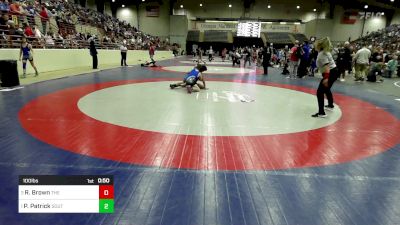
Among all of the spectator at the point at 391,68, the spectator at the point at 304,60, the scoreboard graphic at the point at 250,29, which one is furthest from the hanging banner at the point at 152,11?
the spectator at the point at 391,68

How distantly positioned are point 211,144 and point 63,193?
7.67 ft

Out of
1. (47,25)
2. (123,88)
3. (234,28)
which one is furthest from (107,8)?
(123,88)

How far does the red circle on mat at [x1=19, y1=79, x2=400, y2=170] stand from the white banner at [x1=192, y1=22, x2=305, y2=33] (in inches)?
1628

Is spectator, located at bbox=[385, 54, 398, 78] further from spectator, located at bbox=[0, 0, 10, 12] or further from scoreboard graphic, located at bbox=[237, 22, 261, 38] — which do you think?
scoreboard graphic, located at bbox=[237, 22, 261, 38]

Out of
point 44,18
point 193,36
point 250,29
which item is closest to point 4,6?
point 44,18

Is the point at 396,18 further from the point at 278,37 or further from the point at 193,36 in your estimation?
the point at 193,36

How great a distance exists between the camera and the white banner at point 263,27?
4391 centimetres

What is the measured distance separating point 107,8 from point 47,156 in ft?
140

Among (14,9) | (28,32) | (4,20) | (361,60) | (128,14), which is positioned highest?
(128,14)

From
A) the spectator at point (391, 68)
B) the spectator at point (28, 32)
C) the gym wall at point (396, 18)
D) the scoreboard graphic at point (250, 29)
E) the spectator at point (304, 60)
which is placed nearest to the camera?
the spectator at point (28, 32)

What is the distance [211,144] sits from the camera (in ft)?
13.3

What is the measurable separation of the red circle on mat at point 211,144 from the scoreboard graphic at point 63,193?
4.12 ft

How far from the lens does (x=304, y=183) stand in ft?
9.74

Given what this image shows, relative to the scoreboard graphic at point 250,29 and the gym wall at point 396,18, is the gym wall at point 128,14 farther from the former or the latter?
the gym wall at point 396,18
